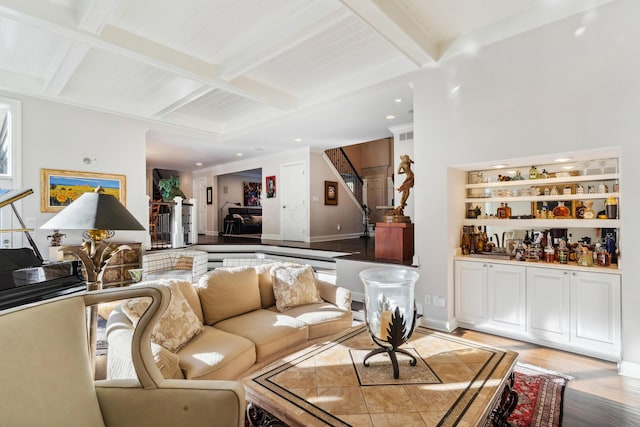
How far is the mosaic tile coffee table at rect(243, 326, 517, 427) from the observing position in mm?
1407

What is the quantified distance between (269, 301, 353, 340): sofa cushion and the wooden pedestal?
155 centimetres

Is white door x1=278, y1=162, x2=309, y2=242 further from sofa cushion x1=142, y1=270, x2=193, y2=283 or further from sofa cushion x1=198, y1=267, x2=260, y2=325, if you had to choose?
sofa cushion x1=198, y1=267, x2=260, y2=325

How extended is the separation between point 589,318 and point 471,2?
3.16 m

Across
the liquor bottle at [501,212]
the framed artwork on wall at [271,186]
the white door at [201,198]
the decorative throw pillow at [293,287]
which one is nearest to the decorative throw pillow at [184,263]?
the decorative throw pillow at [293,287]

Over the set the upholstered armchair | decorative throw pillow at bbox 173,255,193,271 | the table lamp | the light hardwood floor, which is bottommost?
the light hardwood floor

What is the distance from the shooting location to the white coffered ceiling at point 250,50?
2980 mm

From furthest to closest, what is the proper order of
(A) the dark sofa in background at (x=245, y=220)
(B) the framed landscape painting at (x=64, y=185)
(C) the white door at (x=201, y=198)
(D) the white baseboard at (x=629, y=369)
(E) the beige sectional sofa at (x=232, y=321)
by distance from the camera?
(C) the white door at (x=201, y=198)
(A) the dark sofa in background at (x=245, y=220)
(B) the framed landscape painting at (x=64, y=185)
(D) the white baseboard at (x=629, y=369)
(E) the beige sectional sofa at (x=232, y=321)

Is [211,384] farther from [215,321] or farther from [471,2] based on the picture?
[471,2]

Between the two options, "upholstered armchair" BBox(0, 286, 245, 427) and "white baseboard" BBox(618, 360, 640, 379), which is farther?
"white baseboard" BBox(618, 360, 640, 379)

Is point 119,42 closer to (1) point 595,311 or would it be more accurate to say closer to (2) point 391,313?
(2) point 391,313

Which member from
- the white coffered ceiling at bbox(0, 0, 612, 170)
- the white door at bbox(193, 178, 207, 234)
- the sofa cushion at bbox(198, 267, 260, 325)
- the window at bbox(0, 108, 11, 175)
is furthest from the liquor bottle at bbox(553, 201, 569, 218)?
the white door at bbox(193, 178, 207, 234)

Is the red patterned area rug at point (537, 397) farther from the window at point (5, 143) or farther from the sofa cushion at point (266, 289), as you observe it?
the window at point (5, 143)

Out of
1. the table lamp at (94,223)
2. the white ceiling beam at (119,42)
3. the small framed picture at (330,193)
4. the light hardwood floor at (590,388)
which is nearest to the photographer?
the table lamp at (94,223)

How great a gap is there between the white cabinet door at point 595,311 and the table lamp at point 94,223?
12.1 ft
